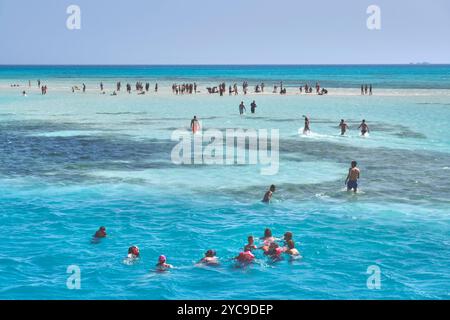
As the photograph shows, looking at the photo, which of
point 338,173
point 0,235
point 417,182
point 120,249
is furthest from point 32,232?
point 417,182

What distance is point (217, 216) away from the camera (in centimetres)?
2344

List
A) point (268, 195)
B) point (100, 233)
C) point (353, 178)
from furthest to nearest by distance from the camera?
point (353, 178) → point (268, 195) → point (100, 233)

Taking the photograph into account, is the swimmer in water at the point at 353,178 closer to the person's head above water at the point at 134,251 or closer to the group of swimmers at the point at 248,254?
the group of swimmers at the point at 248,254

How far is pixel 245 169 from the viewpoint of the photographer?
106 ft

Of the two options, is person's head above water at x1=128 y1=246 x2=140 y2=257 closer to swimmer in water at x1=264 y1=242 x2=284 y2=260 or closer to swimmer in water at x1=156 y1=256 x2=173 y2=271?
swimmer in water at x1=156 y1=256 x2=173 y2=271

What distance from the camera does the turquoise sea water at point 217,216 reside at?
→ 16.9 metres

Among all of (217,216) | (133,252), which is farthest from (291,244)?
(133,252)

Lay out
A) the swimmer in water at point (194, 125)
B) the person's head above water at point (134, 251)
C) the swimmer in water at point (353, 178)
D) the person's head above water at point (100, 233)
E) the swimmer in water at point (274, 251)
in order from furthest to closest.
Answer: the swimmer in water at point (194, 125) < the swimmer in water at point (353, 178) < the person's head above water at point (100, 233) < the swimmer in water at point (274, 251) < the person's head above water at point (134, 251)

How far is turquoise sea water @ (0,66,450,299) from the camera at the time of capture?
16.9 metres

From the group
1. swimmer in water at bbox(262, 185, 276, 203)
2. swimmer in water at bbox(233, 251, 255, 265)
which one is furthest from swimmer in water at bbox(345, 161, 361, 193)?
swimmer in water at bbox(233, 251, 255, 265)

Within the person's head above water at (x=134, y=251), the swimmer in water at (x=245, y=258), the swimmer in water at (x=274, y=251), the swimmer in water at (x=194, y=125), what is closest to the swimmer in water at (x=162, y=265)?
the person's head above water at (x=134, y=251)

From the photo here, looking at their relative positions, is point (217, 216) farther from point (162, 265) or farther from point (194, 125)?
point (194, 125)

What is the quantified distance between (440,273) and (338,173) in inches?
553
